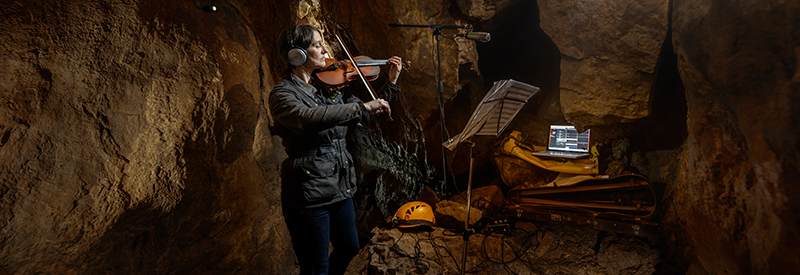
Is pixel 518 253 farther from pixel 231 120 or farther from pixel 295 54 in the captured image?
pixel 231 120

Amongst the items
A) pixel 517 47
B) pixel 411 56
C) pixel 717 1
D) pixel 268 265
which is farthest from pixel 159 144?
pixel 517 47

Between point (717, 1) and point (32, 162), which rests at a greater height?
point (717, 1)

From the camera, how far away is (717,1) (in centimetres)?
121

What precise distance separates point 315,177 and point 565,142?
3.49m

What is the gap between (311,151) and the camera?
4.52ft

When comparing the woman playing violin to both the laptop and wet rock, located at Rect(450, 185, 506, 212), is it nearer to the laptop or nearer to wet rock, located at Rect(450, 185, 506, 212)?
wet rock, located at Rect(450, 185, 506, 212)

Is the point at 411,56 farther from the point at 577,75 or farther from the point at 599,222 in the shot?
the point at 599,222

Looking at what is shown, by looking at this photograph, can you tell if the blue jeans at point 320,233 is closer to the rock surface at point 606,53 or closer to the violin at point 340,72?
the violin at point 340,72

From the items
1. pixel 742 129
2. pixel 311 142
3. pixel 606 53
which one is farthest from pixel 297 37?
pixel 606 53

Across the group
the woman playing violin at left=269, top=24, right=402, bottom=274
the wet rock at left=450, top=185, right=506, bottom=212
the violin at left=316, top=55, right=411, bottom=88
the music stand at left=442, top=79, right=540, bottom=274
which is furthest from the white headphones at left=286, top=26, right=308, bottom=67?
the wet rock at left=450, top=185, right=506, bottom=212

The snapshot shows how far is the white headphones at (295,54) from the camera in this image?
54.1 inches

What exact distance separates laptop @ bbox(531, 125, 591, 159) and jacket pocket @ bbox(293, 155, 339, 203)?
9.70ft

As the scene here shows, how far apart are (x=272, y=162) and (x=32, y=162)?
124 centimetres

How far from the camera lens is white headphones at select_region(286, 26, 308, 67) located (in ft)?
4.51
